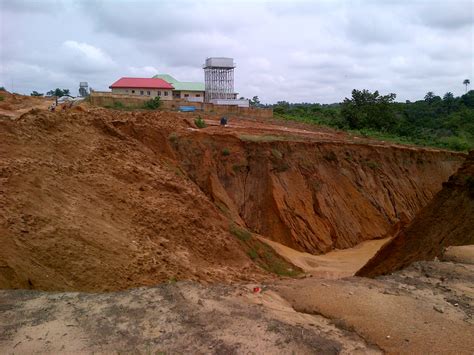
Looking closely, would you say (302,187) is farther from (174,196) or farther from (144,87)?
(144,87)

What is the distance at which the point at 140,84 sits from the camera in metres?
52.9

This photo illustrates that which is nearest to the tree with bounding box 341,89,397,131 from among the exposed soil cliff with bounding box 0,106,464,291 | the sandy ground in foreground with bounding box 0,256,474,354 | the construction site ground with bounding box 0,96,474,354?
the exposed soil cliff with bounding box 0,106,464,291

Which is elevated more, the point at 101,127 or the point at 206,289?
the point at 101,127

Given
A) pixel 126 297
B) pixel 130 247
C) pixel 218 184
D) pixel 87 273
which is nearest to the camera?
pixel 126 297

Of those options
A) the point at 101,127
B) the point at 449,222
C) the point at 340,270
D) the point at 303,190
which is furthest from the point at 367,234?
the point at 101,127

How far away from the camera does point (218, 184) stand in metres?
19.3

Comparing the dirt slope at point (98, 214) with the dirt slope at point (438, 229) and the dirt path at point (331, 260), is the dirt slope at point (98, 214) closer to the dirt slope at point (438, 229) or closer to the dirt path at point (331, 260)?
the dirt path at point (331, 260)

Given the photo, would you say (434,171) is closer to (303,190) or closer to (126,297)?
(303,190)

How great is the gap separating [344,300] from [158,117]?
16457 millimetres

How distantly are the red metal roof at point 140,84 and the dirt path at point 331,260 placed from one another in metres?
37.8

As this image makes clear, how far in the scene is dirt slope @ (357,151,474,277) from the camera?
11.1 meters

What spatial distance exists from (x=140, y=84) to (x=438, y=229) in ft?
151

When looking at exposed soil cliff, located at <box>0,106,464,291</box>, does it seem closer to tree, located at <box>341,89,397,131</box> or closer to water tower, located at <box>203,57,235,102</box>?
tree, located at <box>341,89,397,131</box>

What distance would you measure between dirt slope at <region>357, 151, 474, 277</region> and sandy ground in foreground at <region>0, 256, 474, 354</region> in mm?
4424
